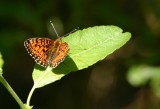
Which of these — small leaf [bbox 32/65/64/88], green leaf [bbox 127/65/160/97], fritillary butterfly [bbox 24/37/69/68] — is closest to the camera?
small leaf [bbox 32/65/64/88]

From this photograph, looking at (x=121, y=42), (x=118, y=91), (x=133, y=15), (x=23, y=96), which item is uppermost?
(x=121, y=42)

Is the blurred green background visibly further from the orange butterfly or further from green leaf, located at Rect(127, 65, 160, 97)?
the orange butterfly

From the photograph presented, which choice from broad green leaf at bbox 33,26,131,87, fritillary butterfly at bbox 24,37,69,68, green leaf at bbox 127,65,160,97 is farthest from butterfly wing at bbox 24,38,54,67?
green leaf at bbox 127,65,160,97

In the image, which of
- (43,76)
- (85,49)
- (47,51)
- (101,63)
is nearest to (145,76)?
(101,63)

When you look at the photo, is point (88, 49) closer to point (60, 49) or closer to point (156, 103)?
point (60, 49)

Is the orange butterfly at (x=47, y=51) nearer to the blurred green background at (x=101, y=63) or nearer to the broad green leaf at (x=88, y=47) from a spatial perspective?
the broad green leaf at (x=88, y=47)

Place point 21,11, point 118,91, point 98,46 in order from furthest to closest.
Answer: point 118,91, point 21,11, point 98,46

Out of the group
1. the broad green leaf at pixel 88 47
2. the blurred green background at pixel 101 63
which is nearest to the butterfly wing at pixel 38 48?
the broad green leaf at pixel 88 47

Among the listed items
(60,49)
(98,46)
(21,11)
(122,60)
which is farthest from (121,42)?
(122,60)
